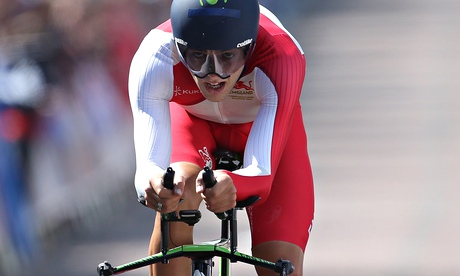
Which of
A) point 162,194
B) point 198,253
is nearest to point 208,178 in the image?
point 162,194

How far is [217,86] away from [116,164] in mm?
5174

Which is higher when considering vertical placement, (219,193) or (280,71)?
(280,71)

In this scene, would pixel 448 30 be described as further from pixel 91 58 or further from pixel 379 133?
pixel 91 58

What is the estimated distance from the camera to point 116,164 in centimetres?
1058

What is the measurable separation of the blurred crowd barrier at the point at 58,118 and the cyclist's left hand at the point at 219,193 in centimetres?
408

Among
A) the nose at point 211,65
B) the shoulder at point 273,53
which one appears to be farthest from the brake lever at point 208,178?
the shoulder at point 273,53

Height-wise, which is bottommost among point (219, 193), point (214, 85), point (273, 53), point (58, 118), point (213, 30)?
point (219, 193)

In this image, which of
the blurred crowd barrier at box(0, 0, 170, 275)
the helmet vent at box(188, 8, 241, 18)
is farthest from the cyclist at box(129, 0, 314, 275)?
the blurred crowd barrier at box(0, 0, 170, 275)

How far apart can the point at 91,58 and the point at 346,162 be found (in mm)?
2861

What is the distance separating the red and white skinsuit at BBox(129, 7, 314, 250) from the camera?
542 cm

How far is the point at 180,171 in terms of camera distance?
224 inches

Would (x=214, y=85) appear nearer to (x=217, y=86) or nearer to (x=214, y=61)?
(x=217, y=86)

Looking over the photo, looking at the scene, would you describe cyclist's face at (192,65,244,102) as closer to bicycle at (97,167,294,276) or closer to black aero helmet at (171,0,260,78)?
black aero helmet at (171,0,260,78)

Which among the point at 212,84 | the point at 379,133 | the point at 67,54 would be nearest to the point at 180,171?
the point at 212,84
